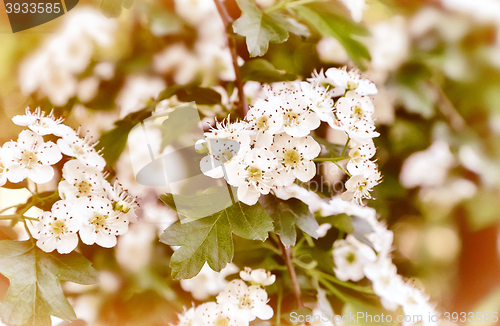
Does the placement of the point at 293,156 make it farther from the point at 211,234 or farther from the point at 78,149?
the point at 78,149

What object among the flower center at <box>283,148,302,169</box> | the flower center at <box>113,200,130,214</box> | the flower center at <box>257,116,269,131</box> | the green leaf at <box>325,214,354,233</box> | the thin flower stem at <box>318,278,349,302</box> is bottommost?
the thin flower stem at <box>318,278,349,302</box>

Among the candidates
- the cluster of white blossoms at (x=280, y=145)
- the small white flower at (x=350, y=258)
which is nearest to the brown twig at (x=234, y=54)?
the cluster of white blossoms at (x=280, y=145)

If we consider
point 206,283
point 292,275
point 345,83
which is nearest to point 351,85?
point 345,83

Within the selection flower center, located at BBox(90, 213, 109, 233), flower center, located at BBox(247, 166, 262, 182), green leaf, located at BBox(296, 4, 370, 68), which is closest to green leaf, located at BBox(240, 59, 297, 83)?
green leaf, located at BBox(296, 4, 370, 68)

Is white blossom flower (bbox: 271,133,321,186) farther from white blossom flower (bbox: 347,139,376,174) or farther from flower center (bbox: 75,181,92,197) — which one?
flower center (bbox: 75,181,92,197)

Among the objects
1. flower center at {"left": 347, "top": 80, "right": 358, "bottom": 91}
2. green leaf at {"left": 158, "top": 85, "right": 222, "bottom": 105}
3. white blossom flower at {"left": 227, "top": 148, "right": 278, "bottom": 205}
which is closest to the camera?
white blossom flower at {"left": 227, "top": 148, "right": 278, "bottom": 205}

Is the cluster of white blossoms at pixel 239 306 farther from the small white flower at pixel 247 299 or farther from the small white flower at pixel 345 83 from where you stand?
the small white flower at pixel 345 83

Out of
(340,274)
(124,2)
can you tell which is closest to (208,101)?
(124,2)
